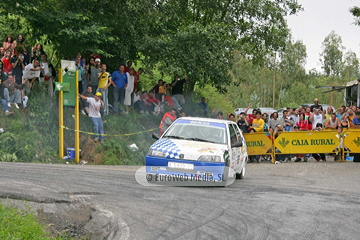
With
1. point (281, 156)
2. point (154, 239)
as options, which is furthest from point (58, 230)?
point (281, 156)

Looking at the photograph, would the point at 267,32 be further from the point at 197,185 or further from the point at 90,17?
the point at 197,185

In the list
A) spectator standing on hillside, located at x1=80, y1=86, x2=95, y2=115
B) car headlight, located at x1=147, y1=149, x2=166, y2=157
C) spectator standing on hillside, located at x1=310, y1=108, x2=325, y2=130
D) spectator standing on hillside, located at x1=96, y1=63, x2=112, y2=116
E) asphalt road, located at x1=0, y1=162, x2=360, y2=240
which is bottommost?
asphalt road, located at x1=0, y1=162, x2=360, y2=240

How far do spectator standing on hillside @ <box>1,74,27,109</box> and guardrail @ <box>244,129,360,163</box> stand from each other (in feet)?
29.2

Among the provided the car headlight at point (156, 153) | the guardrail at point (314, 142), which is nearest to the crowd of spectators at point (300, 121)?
the guardrail at point (314, 142)

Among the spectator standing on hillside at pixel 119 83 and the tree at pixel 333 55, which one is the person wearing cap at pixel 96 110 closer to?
the spectator standing on hillside at pixel 119 83

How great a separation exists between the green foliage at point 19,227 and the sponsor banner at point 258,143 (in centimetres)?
1332

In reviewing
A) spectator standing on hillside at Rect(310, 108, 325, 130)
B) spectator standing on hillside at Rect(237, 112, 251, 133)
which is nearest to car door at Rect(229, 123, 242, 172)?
spectator standing on hillside at Rect(237, 112, 251, 133)

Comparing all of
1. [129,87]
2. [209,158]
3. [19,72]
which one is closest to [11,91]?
[19,72]

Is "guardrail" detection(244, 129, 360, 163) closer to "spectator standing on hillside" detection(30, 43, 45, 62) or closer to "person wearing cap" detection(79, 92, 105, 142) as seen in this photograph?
"person wearing cap" detection(79, 92, 105, 142)

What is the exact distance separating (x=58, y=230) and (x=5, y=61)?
10079 millimetres

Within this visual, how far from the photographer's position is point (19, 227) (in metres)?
6.28

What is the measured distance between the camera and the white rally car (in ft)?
36.3

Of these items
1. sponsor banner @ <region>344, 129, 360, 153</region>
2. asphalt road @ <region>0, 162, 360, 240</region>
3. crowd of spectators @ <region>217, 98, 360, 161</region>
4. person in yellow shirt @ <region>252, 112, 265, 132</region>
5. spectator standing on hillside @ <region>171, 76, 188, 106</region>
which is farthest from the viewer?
spectator standing on hillside @ <region>171, 76, 188, 106</region>

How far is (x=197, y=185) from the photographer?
1137 cm
